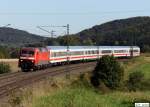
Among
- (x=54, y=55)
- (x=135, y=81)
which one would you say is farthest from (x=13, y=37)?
(x=135, y=81)

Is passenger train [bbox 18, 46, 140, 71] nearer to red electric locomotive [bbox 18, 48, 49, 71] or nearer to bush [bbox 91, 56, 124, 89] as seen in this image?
red electric locomotive [bbox 18, 48, 49, 71]

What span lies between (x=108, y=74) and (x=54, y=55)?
19530mm

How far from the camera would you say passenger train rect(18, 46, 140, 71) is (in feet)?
191

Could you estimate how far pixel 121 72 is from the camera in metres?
50.8

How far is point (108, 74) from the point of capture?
162ft

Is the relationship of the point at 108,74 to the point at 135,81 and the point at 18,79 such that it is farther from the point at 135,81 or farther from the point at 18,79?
the point at 18,79

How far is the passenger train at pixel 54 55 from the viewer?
5819 cm

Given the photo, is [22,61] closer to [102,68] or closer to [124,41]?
[102,68]

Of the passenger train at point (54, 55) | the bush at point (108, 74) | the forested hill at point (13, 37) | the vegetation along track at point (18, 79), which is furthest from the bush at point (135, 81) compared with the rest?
the forested hill at point (13, 37)

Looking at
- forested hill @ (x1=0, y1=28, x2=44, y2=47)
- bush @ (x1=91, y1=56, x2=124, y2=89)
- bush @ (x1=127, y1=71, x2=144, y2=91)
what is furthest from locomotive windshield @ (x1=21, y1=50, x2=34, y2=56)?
forested hill @ (x1=0, y1=28, x2=44, y2=47)

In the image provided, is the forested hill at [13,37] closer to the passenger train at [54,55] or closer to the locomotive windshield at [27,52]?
the passenger train at [54,55]

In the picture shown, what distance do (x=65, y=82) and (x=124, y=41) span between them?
141983 millimetres

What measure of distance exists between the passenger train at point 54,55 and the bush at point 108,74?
14.4ft

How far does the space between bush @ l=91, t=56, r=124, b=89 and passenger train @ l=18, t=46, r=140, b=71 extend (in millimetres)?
4385
